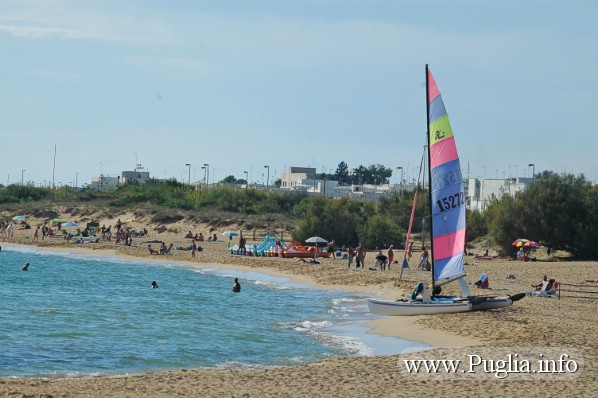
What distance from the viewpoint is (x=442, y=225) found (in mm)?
25984

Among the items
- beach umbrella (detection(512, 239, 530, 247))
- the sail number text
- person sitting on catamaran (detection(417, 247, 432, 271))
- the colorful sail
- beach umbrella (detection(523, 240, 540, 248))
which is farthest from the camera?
beach umbrella (detection(523, 240, 540, 248))

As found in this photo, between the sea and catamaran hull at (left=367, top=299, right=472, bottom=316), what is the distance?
2.90ft

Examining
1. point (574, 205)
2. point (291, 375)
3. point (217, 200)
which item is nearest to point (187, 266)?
point (574, 205)

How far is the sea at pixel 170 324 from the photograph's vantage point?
65.1 ft

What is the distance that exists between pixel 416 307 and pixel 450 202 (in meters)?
3.18

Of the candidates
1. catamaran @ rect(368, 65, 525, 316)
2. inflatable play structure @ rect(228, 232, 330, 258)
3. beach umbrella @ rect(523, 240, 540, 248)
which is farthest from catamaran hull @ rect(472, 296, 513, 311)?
inflatable play structure @ rect(228, 232, 330, 258)

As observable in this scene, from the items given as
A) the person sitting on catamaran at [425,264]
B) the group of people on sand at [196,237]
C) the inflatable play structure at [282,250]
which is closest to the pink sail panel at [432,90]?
the person sitting on catamaran at [425,264]

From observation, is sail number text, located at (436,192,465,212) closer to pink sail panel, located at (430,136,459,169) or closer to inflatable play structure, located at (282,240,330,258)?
pink sail panel, located at (430,136,459,169)

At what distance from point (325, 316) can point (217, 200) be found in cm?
6123

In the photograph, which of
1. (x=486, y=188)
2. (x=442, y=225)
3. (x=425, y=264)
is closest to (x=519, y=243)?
(x=425, y=264)

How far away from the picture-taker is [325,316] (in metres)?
28.1

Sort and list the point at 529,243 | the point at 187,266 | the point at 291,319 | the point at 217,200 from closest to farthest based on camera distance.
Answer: the point at 291,319 < the point at 529,243 < the point at 187,266 < the point at 217,200

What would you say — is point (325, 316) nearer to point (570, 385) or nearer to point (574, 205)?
point (570, 385)

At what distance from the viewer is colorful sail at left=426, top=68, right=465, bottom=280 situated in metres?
25.4
